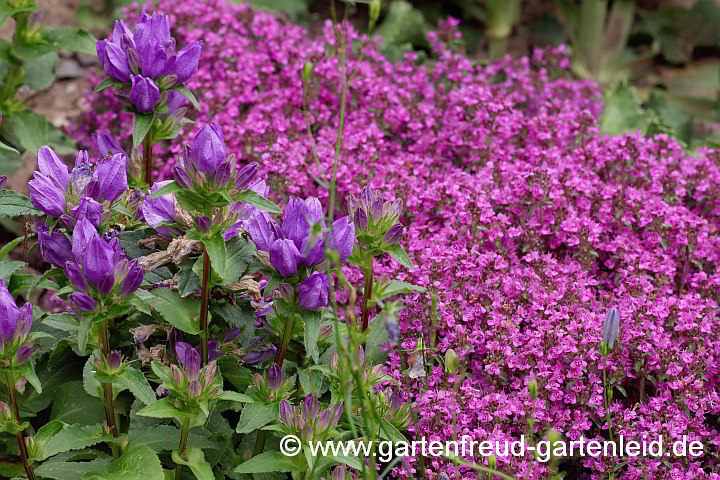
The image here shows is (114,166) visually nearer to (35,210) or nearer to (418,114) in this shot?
(35,210)

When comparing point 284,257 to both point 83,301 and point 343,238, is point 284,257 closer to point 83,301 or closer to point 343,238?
point 343,238

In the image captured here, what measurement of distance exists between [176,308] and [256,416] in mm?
336

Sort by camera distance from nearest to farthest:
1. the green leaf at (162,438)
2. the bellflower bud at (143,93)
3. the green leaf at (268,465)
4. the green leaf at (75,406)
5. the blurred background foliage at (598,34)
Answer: the green leaf at (268,465) < the green leaf at (162,438) < the bellflower bud at (143,93) < the green leaf at (75,406) < the blurred background foliage at (598,34)

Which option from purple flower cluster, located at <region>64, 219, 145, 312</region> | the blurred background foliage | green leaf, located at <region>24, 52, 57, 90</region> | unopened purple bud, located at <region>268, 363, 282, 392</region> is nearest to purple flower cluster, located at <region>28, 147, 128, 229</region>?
purple flower cluster, located at <region>64, 219, 145, 312</region>

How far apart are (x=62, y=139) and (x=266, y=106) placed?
3.16 feet

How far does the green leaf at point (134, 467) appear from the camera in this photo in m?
1.90

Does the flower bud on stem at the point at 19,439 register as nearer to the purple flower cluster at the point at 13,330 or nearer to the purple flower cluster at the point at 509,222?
the purple flower cluster at the point at 13,330

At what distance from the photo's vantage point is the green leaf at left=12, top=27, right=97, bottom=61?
3.37 metres

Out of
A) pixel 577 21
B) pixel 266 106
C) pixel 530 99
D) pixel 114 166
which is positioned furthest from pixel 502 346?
pixel 577 21

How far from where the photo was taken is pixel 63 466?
204 cm

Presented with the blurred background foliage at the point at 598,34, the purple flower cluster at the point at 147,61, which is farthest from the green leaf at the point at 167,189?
the blurred background foliage at the point at 598,34

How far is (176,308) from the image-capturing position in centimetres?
205

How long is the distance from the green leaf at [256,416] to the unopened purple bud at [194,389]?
0.47 ft

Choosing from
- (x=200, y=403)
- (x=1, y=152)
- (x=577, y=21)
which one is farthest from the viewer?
(x=577, y=21)
